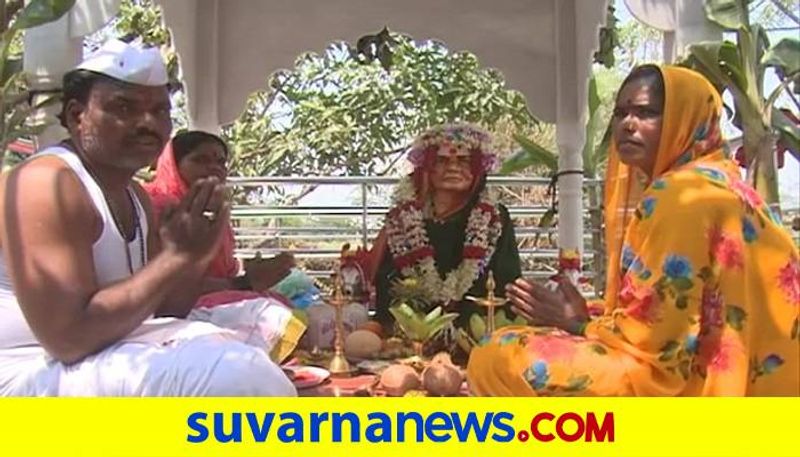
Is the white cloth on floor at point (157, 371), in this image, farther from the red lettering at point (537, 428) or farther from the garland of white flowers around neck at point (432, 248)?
the garland of white flowers around neck at point (432, 248)

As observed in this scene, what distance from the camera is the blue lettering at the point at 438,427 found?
154 cm

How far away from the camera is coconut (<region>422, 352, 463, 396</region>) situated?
1.81m

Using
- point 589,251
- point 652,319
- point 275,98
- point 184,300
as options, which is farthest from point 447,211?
point 275,98

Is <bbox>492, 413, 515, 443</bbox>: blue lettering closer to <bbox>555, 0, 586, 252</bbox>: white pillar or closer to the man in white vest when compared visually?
the man in white vest

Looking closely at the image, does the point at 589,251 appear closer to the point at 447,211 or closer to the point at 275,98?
the point at 447,211

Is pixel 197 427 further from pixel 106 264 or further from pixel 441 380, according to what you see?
pixel 441 380

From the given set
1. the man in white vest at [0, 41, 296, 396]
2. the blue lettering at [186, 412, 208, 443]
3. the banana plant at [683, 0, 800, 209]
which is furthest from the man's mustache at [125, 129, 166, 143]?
the banana plant at [683, 0, 800, 209]

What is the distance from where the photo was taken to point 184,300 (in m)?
1.97

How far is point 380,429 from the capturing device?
5.12ft

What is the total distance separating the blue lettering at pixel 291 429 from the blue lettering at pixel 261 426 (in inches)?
0.9

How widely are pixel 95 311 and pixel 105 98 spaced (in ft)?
1.43

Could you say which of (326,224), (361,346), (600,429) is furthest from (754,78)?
(326,224)

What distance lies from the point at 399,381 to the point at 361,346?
0.58m

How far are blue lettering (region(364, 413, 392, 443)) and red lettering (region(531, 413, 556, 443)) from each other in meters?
0.29
